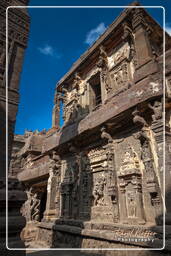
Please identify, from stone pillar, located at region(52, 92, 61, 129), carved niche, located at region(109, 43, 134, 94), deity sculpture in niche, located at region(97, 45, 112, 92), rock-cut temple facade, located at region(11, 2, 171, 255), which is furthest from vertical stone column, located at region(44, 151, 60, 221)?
carved niche, located at region(109, 43, 134, 94)

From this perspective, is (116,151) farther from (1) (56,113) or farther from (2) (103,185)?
(1) (56,113)

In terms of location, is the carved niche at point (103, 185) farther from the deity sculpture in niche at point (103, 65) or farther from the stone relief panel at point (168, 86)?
the deity sculpture in niche at point (103, 65)

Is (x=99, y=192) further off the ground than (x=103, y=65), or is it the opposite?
(x=103, y=65)

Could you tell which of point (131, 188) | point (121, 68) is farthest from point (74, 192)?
point (121, 68)

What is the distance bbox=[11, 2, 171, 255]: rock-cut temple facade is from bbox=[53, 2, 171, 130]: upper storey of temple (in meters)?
0.04

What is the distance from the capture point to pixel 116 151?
6270mm

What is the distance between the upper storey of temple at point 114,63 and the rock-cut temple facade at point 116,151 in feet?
0.13

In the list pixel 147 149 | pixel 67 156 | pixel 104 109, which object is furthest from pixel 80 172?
pixel 147 149

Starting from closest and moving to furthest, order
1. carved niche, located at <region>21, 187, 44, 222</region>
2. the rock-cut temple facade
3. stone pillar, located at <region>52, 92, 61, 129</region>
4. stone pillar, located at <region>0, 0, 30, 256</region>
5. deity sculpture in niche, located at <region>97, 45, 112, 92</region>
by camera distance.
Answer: stone pillar, located at <region>0, 0, 30, 256</region> < the rock-cut temple facade < deity sculpture in niche, located at <region>97, 45, 112, 92</region> < carved niche, located at <region>21, 187, 44, 222</region> < stone pillar, located at <region>52, 92, 61, 129</region>

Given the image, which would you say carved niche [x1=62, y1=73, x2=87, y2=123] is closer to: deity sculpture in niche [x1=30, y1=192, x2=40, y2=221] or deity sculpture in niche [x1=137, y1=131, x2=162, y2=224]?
deity sculpture in niche [x1=137, y1=131, x2=162, y2=224]

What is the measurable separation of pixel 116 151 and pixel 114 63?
13.1 feet

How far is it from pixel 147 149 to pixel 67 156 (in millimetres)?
4464

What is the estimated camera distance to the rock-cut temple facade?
4684 mm

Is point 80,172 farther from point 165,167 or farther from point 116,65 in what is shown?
point 116,65
